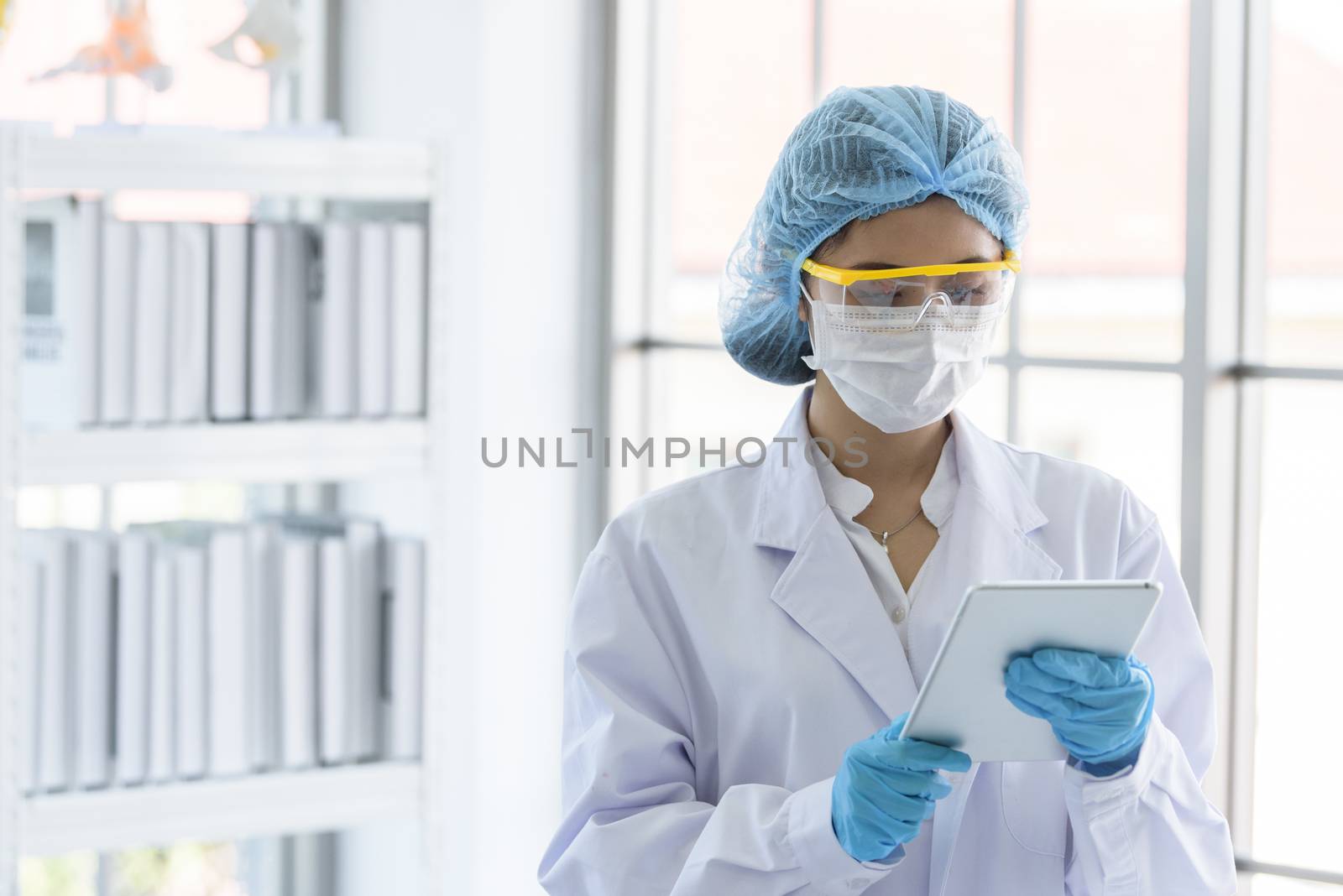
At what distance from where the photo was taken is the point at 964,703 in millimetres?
1074

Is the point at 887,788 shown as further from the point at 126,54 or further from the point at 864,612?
the point at 126,54

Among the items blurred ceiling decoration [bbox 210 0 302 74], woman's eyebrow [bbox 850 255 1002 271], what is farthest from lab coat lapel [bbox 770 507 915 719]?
blurred ceiling decoration [bbox 210 0 302 74]

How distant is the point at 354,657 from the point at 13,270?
730mm

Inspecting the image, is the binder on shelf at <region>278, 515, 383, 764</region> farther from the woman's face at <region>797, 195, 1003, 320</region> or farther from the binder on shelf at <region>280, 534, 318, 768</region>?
the woman's face at <region>797, 195, 1003, 320</region>

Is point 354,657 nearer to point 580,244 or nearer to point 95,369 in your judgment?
point 95,369

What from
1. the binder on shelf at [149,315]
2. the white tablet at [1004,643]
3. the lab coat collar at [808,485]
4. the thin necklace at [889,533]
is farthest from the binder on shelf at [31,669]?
the white tablet at [1004,643]

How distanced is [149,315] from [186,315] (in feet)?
0.16

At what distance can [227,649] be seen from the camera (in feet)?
6.45

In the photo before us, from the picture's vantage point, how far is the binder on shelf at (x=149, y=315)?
1.91m

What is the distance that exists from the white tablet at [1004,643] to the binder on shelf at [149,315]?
1.28m

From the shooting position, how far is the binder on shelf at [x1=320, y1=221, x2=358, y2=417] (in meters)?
2.00

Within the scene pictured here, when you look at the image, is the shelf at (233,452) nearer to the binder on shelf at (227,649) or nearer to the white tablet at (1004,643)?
the binder on shelf at (227,649)

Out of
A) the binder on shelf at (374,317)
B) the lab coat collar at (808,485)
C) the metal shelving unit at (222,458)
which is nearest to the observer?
the lab coat collar at (808,485)

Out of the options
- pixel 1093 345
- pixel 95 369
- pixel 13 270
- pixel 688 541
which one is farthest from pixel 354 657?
pixel 1093 345
